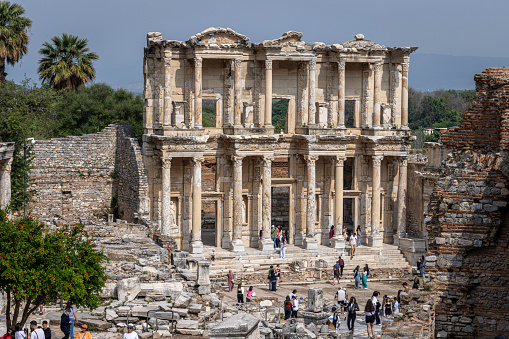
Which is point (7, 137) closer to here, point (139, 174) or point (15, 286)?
point (139, 174)

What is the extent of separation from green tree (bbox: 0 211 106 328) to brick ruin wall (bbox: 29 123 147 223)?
19.4m

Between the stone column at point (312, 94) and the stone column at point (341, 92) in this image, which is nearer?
the stone column at point (312, 94)

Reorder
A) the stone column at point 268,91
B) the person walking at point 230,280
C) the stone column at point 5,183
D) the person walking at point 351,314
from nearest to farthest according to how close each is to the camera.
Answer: the person walking at point 351,314 < the stone column at point 5,183 < the person walking at point 230,280 < the stone column at point 268,91

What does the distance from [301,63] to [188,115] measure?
6107mm

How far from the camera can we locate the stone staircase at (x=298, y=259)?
39094mm

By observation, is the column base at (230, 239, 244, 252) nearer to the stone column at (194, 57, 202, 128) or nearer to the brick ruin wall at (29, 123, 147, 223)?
the brick ruin wall at (29, 123, 147, 223)

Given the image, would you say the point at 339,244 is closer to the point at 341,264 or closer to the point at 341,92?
the point at 341,264

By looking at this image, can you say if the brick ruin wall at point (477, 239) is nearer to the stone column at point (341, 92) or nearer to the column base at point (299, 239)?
the stone column at point (341, 92)

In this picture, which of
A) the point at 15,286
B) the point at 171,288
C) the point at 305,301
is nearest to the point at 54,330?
the point at 15,286

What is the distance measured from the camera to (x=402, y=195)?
4409cm

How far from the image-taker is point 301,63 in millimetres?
42500

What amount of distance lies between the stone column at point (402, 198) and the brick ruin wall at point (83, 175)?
13413 mm

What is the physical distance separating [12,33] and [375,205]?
19902 mm

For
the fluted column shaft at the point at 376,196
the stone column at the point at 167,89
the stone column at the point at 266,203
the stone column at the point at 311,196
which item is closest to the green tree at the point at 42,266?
the stone column at the point at 167,89
